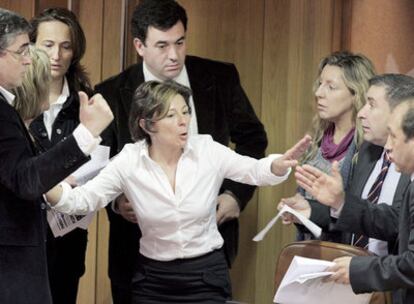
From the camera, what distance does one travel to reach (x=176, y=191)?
12.5 ft

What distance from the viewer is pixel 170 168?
3891 millimetres

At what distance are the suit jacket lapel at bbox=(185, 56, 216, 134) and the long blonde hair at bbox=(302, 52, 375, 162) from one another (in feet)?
1.57

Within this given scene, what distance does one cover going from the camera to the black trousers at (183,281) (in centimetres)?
377

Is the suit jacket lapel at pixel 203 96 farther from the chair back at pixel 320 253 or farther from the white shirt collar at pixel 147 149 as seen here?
the chair back at pixel 320 253

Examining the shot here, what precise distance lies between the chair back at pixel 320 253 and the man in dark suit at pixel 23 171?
949 millimetres

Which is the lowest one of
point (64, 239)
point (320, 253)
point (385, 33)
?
point (64, 239)

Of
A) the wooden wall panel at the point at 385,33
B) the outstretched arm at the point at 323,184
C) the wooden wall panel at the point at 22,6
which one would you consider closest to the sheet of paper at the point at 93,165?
the outstretched arm at the point at 323,184

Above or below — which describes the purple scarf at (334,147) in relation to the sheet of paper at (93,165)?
above

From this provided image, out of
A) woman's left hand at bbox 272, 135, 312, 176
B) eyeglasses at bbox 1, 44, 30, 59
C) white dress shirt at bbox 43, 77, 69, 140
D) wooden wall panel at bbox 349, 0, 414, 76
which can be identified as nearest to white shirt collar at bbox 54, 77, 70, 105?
white dress shirt at bbox 43, 77, 69, 140

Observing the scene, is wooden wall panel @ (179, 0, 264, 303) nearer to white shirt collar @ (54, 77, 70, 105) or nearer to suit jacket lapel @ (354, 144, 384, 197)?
white shirt collar @ (54, 77, 70, 105)

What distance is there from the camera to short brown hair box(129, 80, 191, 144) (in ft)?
12.7

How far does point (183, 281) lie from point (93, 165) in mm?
671

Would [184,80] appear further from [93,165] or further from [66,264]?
[66,264]

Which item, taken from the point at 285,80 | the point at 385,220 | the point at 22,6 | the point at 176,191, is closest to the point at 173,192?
the point at 176,191
